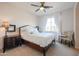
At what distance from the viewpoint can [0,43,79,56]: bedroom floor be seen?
1600 mm

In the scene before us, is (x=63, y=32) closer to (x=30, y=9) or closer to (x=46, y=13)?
(x=46, y=13)

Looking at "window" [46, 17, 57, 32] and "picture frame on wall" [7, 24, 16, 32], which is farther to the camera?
"window" [46, 17, 57, 32]

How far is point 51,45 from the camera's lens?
1683 millimetres

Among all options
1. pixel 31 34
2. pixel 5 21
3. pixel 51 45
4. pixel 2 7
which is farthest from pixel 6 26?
pixel 51 45

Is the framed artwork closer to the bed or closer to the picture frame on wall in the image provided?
the picture frame on wall

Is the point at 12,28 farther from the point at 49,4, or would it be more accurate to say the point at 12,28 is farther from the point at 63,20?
the point at 63,20

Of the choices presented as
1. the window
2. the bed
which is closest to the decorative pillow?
the bed

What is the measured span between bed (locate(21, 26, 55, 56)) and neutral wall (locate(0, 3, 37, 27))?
111 mm

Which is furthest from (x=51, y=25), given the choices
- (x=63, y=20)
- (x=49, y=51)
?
(x=49, y=51)

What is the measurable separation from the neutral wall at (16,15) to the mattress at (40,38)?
21 cm

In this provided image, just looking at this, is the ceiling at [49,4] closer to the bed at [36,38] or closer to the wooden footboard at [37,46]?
the bed at [36,38]

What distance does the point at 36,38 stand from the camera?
166 centimetres

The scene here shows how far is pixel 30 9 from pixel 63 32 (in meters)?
0.72

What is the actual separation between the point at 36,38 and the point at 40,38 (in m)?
0.07
